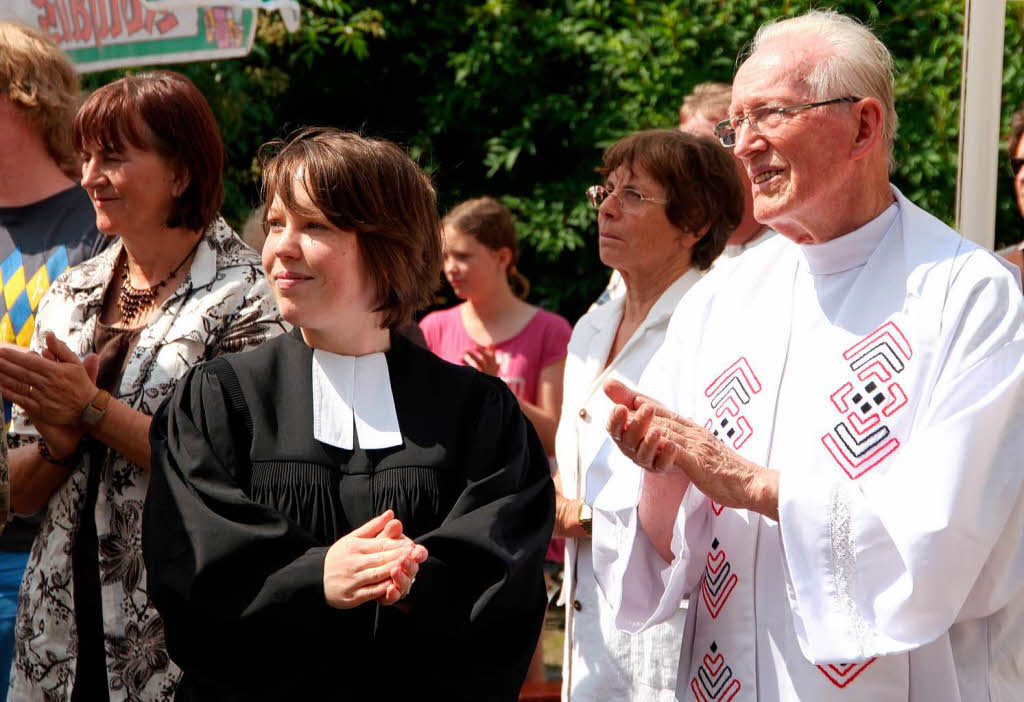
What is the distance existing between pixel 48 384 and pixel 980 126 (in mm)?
2750

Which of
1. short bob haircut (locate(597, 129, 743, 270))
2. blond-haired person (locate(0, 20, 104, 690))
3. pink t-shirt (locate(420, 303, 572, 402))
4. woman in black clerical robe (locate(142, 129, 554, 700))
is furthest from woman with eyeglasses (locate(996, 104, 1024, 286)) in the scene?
blond-haired person (locate(0, 20, 104, 690))

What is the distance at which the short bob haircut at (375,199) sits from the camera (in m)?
2.75

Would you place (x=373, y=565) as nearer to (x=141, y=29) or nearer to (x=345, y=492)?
(x=345, y=492)

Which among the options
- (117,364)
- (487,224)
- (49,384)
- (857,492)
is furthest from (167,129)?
(487,224)

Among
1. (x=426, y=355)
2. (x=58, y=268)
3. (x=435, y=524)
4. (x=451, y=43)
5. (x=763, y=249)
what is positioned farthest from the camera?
(x=451, y=43)

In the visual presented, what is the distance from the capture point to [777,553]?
2.75m

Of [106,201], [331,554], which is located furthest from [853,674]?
[106,201]

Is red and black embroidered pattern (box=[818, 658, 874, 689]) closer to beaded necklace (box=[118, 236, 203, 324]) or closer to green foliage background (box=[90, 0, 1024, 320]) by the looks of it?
beaded necklace (box=[118, 236, 203, 324])

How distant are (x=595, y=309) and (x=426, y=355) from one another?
5.09ft

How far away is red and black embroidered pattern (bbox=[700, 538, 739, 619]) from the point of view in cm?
281

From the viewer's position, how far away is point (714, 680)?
2830 mm

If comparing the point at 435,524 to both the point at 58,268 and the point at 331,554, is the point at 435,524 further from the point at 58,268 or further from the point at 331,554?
the point at 58,268

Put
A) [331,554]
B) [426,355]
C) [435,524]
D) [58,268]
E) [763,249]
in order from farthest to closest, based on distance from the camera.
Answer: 1. [58,268]
2. [763,249]
3. [426,355]
4. [435,524]
5. [331,554]

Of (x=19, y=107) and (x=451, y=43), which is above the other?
(x=19, y=107)
